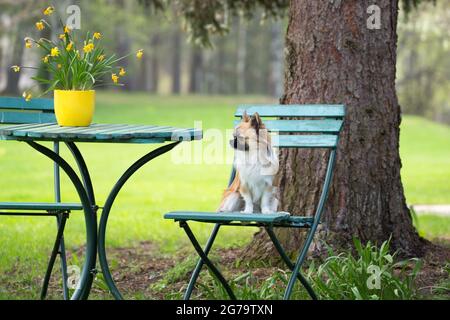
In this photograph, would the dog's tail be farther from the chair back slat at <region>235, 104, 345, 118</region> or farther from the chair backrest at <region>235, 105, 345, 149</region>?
the chair back slat at <region>235, 104, 345, 118</region>

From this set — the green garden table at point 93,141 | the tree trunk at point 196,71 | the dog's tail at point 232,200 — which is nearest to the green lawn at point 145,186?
the green garden table at point 93,141

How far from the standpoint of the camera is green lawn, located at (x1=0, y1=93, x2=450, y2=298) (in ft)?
25.1

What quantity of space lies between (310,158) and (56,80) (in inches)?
75.3

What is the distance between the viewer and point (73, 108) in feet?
15.1

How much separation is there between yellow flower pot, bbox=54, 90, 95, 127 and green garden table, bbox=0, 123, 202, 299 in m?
0.10

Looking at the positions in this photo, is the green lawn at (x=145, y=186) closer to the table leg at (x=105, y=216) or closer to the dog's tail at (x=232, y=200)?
the table leg at (x=105, y=216)

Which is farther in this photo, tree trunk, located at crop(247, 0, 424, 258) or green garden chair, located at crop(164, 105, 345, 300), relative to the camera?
tree trunk, located at crop(247, 0, 424, 258)

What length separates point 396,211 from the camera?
5816 millimetres

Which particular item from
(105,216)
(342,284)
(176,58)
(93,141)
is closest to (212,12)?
(342,284)

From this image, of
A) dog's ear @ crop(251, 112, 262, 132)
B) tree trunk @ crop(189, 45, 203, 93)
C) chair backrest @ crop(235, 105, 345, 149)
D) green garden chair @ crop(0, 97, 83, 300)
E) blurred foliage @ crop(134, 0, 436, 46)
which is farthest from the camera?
tree trunk @ crop(189, 45, 203, 93)

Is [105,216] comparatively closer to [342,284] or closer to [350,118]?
[342,284]

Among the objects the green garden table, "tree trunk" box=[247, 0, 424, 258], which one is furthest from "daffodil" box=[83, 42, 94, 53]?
"tree trunk" box=[247, 0, 424, 258]

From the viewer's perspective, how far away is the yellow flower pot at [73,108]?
461 centimetres

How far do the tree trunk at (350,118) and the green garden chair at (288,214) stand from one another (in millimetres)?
630
